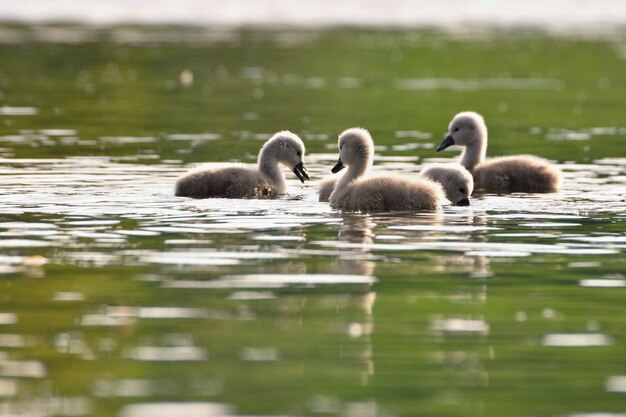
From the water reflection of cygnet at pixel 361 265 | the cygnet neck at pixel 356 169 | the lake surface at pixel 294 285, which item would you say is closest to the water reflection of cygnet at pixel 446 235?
the lake surface at pixel 294 285

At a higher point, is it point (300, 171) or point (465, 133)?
point (465, 133)

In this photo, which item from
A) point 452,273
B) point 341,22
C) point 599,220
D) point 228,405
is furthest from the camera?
point 341,22

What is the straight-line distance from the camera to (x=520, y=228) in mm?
14039

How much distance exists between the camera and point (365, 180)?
15422 mm

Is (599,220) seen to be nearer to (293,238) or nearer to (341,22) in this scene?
(293,238)

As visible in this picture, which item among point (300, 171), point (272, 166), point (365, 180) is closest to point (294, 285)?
point (365, 180)

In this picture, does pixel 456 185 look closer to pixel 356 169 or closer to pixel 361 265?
pixel 356 169

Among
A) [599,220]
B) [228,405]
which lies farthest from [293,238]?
[228,405]

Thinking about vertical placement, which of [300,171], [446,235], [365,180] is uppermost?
[365,180]

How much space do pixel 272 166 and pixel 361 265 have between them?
536cm

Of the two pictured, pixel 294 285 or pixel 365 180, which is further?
pixel 365 180

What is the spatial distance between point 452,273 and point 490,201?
5046 mm

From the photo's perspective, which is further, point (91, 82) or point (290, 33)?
point (290, 33)

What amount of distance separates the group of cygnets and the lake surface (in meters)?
0.28
